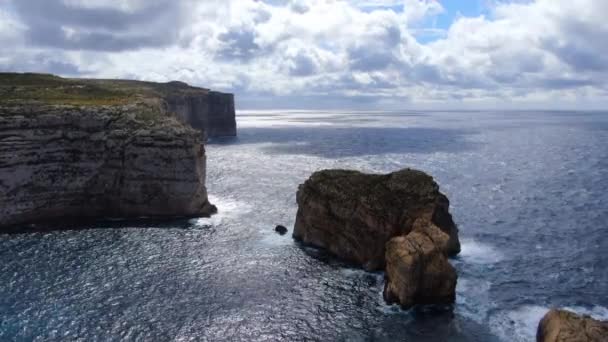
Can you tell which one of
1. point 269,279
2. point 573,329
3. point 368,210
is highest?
point 368,210

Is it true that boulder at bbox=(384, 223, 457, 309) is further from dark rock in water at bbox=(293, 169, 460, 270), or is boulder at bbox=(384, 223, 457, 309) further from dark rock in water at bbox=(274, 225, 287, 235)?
dark rock in water at bbox=(274, 225, 287, 235)

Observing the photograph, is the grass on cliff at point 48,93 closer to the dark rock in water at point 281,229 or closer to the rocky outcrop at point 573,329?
the dark rock in water at point 281,229

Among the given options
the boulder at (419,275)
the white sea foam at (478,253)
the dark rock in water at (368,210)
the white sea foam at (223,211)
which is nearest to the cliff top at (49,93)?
the white sea foam at (223,211)

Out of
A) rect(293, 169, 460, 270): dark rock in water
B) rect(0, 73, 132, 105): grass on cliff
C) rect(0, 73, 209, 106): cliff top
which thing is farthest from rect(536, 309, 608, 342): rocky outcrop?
rect(0, 73, 132, 105): grass on cliff

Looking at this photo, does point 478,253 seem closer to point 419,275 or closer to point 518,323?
point 518,323

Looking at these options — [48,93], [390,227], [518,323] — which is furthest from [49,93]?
[518,323]
